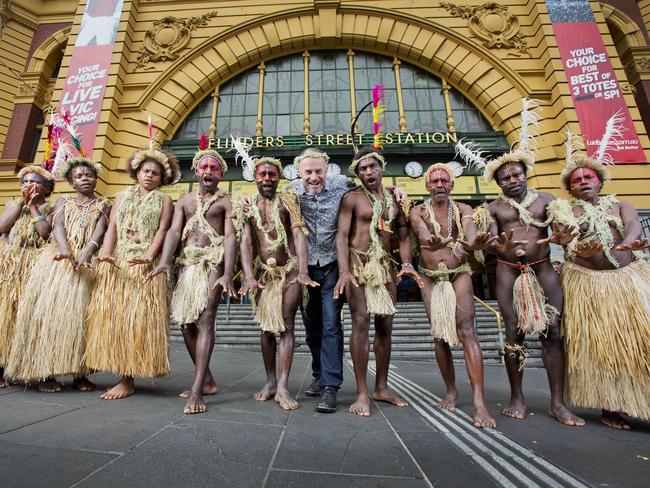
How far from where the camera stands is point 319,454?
1.76 metres

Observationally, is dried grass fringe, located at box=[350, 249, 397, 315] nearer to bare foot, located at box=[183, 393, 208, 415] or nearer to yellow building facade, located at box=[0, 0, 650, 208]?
bare foot, located at box=[183, 393, 208, 415]

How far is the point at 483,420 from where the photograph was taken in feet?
8.00

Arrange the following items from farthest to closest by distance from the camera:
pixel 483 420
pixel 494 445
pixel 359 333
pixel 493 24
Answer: pixel 493 24 → pixel 359 333 → pixel 483 420 → pixel 494 445

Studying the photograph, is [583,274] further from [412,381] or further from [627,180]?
[627,180]

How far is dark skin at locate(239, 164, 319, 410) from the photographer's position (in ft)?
10.1

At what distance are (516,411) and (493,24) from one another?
15.2m

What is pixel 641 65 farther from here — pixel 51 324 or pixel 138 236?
pixel 51 324

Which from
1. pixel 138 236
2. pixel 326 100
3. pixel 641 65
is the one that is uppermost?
pixel 641 65

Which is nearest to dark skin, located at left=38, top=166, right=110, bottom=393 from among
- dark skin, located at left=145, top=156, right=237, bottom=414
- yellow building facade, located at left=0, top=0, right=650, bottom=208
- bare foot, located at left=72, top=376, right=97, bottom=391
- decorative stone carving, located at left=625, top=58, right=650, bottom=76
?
bare foot, located at left=72, top=376, right=97, bottom=391

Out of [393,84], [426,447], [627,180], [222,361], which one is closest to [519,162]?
[426,447]

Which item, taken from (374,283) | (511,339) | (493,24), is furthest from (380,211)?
(493,24)

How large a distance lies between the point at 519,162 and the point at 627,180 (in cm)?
1057

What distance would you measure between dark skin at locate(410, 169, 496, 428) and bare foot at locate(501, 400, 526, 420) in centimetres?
38

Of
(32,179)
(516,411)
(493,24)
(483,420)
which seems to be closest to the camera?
(483,420)
